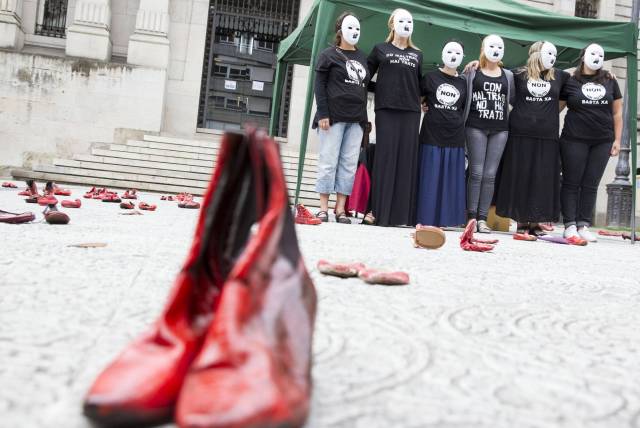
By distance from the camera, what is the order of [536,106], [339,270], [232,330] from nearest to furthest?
[232,330] < [339,270] < [536,106]

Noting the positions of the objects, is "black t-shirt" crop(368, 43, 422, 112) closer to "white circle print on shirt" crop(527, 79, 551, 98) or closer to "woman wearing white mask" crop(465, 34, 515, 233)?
"woman wearing white mask" crop(465, 34, 515, 233)

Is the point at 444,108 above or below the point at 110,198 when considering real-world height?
above

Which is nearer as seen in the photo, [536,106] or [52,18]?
[536,106]

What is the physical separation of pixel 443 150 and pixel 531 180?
3.29ft

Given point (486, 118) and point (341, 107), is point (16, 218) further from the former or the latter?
point (486, 118)

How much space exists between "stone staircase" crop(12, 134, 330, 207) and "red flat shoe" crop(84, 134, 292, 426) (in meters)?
9.96

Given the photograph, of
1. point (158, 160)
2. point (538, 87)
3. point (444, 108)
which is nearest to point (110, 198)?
point (444, 108)

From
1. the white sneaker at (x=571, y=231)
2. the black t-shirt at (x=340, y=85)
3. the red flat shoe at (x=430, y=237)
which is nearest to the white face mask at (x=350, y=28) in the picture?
the black t-shirt at (x=340, y=85)

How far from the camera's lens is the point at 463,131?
6.30 metres

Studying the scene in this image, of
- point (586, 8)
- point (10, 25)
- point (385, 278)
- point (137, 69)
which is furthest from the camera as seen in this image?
point (586, 8)

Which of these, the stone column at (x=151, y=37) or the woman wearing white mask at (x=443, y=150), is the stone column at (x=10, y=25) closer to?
the stone column at (x=151, y=37)

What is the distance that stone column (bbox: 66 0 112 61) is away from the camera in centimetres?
1393

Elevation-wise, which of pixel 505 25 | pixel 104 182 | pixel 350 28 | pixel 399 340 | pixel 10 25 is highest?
pixel 10 25

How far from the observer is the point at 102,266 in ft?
7.08
